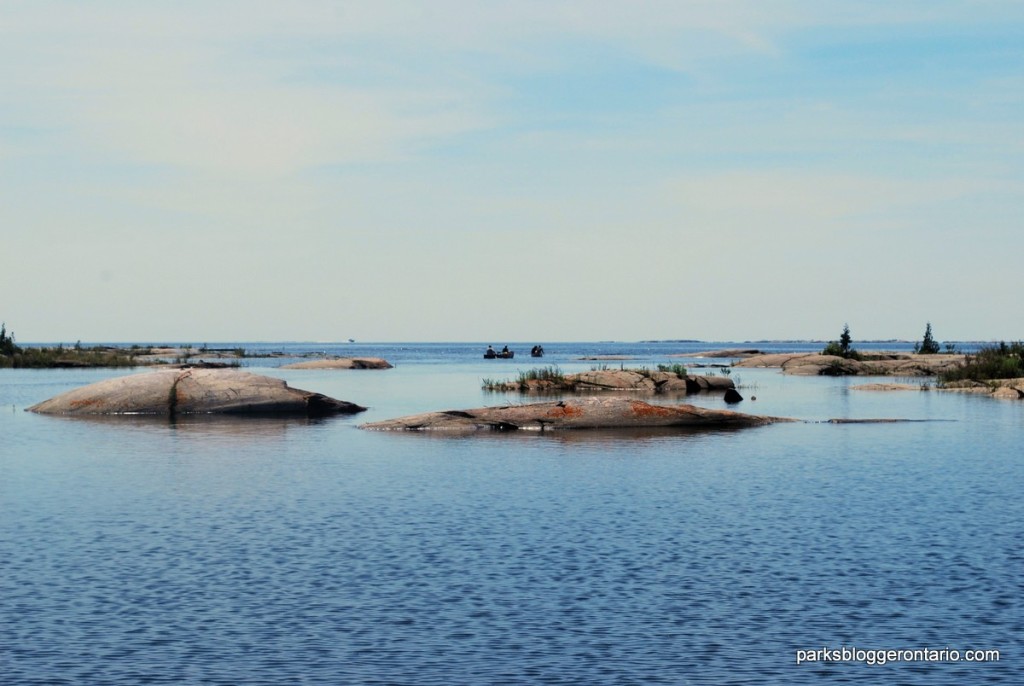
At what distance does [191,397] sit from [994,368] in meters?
46.1

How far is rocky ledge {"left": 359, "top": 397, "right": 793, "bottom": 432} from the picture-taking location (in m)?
34.4

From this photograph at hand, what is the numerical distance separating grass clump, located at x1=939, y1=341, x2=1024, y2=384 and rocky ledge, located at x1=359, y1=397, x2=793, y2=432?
3483 cm

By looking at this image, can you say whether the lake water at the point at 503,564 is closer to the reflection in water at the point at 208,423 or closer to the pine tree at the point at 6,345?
the reflection in water at the point at 208,423

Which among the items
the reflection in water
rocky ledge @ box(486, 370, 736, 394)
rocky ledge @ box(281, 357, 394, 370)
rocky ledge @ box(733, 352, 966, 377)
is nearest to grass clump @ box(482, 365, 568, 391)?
rocky ledge @ box(486, 370, 736, 394)

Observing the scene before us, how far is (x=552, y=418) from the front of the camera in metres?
34.4

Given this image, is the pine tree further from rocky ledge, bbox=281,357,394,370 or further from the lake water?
the lake water

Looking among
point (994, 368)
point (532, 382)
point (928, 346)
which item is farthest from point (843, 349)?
point (532, 382)

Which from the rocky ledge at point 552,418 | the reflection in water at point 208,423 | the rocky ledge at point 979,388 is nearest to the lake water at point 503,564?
the reflection in water at point 208,423

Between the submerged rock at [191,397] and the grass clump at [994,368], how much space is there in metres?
40.1

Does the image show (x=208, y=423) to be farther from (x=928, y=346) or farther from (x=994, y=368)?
(x=928, y=346)

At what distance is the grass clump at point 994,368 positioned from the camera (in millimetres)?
62594

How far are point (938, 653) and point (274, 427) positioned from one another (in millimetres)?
27903

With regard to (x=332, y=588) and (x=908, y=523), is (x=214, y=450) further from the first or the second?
(x=908, y=523)

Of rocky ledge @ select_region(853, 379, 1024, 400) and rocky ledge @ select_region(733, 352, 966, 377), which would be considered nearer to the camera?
rocky ledge @ select_region(853, 379, 1024, 400)
